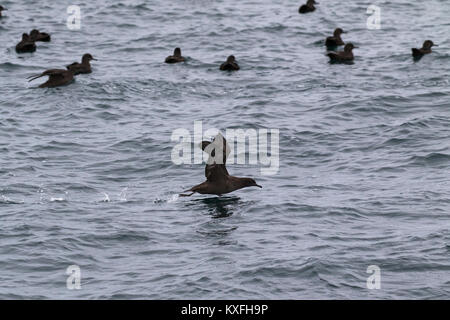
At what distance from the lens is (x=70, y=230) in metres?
19.6

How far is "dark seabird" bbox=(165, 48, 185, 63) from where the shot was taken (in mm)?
33781

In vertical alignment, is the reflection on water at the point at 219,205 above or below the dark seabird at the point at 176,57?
below

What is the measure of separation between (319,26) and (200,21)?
441 centimetres

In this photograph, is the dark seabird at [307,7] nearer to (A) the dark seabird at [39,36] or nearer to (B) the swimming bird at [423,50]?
(B) the swimming bird at [423,50]

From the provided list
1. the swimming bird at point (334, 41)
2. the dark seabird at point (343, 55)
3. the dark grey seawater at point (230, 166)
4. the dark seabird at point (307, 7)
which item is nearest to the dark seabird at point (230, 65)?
the dark grey seawater at point (230, 166)

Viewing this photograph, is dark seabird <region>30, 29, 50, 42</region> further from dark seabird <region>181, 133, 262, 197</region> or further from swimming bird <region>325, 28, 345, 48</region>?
dark seabird <region>181, 133, 262, 197</region>

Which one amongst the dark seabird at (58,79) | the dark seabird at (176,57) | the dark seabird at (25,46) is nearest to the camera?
the dark seabird at (58,79)

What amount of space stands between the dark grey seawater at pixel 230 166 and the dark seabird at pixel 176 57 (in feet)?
1.02

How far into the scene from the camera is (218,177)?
20766 mm

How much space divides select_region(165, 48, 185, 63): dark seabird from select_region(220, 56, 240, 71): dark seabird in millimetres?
1806

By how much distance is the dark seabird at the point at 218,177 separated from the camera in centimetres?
2030

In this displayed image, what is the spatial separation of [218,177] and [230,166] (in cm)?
317

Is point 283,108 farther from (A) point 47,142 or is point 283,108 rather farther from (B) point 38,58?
(B) point 38,58
